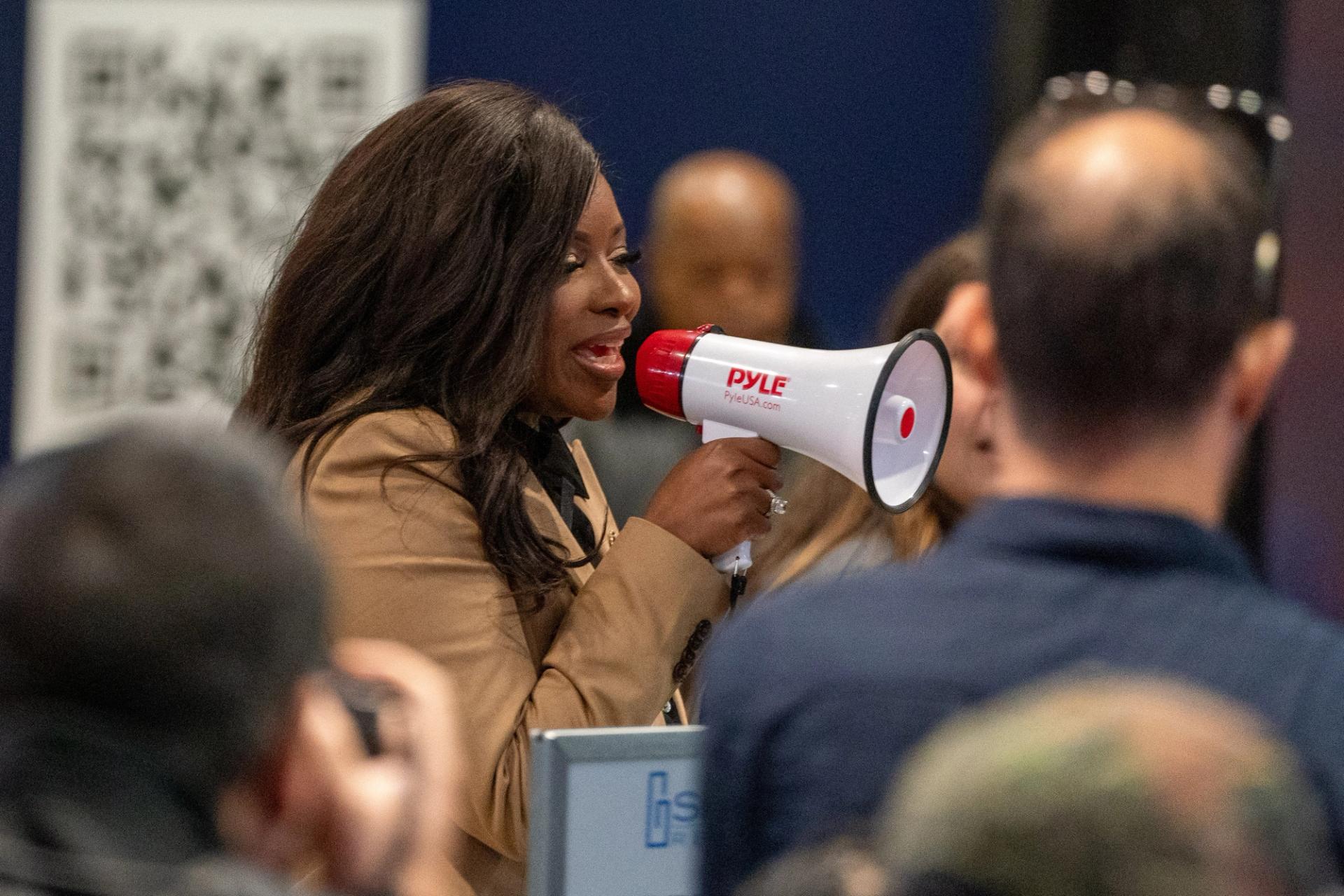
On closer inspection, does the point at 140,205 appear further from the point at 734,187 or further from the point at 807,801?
the point at 807,801

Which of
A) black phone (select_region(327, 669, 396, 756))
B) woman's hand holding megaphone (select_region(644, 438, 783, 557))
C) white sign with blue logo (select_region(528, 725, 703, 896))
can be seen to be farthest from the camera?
woman's hand holding megaphone (select_region(644, 438, 783, 557))

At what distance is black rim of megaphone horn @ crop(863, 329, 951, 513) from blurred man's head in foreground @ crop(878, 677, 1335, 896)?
113 cm

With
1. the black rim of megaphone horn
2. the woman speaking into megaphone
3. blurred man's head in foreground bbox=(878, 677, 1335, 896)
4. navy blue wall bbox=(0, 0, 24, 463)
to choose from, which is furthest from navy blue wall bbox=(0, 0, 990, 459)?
blurred man's head in foreground bbox=(878, 677, 1335, 896)

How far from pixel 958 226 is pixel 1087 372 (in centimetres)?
354

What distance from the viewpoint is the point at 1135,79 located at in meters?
3.48

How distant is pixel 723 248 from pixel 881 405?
8.11 ft

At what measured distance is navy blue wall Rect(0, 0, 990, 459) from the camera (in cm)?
449

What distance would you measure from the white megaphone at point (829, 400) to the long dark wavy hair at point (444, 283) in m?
0.19

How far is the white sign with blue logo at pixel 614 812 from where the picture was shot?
1.59 meters

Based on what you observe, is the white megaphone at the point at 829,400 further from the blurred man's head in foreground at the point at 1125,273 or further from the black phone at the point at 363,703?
the black phone at the point at 363,703

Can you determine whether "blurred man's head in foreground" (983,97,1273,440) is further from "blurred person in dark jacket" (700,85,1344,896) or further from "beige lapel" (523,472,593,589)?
"beige lapel" (523,472,593,589)

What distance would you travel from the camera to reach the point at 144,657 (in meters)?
0.83

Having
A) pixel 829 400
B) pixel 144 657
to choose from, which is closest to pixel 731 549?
pixel 829 400

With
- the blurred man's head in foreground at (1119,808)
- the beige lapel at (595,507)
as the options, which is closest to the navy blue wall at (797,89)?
the beige lapel at (595,507)
